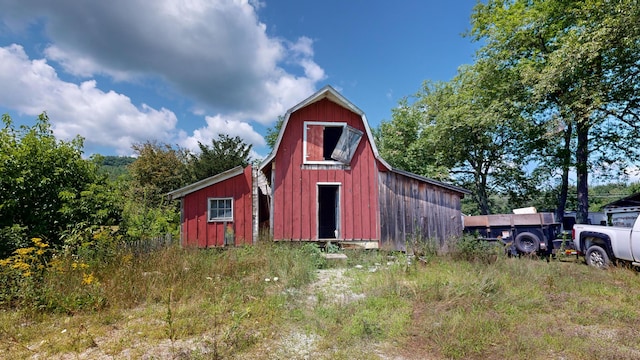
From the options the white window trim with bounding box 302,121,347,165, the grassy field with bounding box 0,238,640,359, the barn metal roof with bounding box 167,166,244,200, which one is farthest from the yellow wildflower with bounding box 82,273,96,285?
the white window trim with bounding box 302,121,347,165

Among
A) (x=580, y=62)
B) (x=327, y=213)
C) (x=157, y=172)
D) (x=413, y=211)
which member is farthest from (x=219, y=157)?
(x=580, y=62)

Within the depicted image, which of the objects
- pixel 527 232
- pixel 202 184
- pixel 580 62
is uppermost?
pixel 580 62

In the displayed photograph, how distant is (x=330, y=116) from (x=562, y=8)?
44.4ft

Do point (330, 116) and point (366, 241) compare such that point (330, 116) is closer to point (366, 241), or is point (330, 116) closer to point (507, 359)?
point (366, 241)

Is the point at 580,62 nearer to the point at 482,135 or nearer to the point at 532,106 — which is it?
the point at 532,106

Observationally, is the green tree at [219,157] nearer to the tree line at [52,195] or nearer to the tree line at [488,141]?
the tree line at [488,141]

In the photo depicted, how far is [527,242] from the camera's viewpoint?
10.1 m

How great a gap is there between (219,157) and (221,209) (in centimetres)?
1272

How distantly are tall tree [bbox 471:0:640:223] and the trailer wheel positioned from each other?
238 inches

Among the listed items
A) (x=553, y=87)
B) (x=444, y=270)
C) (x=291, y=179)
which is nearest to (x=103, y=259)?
(x=291, y=179)

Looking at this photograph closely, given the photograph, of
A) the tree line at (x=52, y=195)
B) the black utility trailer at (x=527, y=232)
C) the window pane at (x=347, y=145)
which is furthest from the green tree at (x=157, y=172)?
the black utility trailer at (x=527, y=232)

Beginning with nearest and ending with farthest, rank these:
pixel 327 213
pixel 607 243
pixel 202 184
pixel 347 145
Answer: pixel 607 243 < pixel 347 145 < pixel 202 184 < pixel 327 213

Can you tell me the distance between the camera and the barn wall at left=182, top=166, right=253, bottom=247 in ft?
35.9

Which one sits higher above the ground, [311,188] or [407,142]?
[407,142]
